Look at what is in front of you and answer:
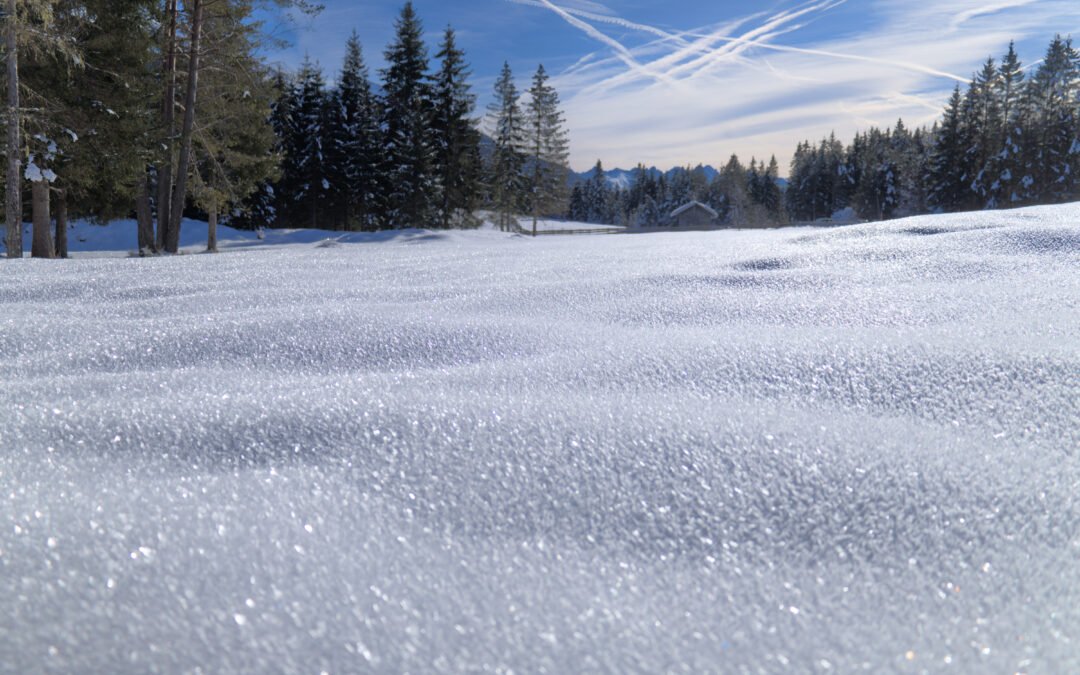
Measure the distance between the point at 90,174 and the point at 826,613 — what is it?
1660 centimetres

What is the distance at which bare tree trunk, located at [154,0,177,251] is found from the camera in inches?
495

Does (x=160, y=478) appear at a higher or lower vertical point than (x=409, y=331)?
lower

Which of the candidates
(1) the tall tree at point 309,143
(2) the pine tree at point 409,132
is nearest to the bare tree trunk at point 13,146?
(2) the pine tree at point 409,132

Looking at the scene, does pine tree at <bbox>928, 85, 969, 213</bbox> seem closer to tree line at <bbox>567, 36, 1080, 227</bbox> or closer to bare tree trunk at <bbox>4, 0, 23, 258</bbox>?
tree line at <bbox>567, 36, 1080, 227</bbox>

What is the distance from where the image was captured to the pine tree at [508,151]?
37.4 meters

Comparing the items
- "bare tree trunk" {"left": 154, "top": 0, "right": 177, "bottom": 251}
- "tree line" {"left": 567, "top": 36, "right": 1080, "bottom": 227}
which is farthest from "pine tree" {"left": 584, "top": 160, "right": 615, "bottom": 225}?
"bare tree trunk" {"left": 154, "top": 0, "right": 177, "bottom": 251}

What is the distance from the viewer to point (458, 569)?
0.70m

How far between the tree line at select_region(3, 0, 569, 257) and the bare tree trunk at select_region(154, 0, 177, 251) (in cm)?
5

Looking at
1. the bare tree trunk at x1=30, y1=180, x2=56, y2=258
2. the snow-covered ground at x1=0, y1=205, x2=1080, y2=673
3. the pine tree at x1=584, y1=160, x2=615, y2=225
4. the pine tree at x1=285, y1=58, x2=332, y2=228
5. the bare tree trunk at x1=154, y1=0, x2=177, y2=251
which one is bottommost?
the snow-covered ground at x1=0, y1=205, x2=1080, y2=673

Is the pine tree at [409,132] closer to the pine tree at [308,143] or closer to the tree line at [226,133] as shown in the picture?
the tree line at [226,133]

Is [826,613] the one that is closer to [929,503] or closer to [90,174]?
[929,503]

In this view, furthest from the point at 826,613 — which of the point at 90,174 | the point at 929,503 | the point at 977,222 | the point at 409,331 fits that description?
the point at 90,174

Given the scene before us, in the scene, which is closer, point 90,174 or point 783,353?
point 783,353

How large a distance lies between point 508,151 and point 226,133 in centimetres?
2401
